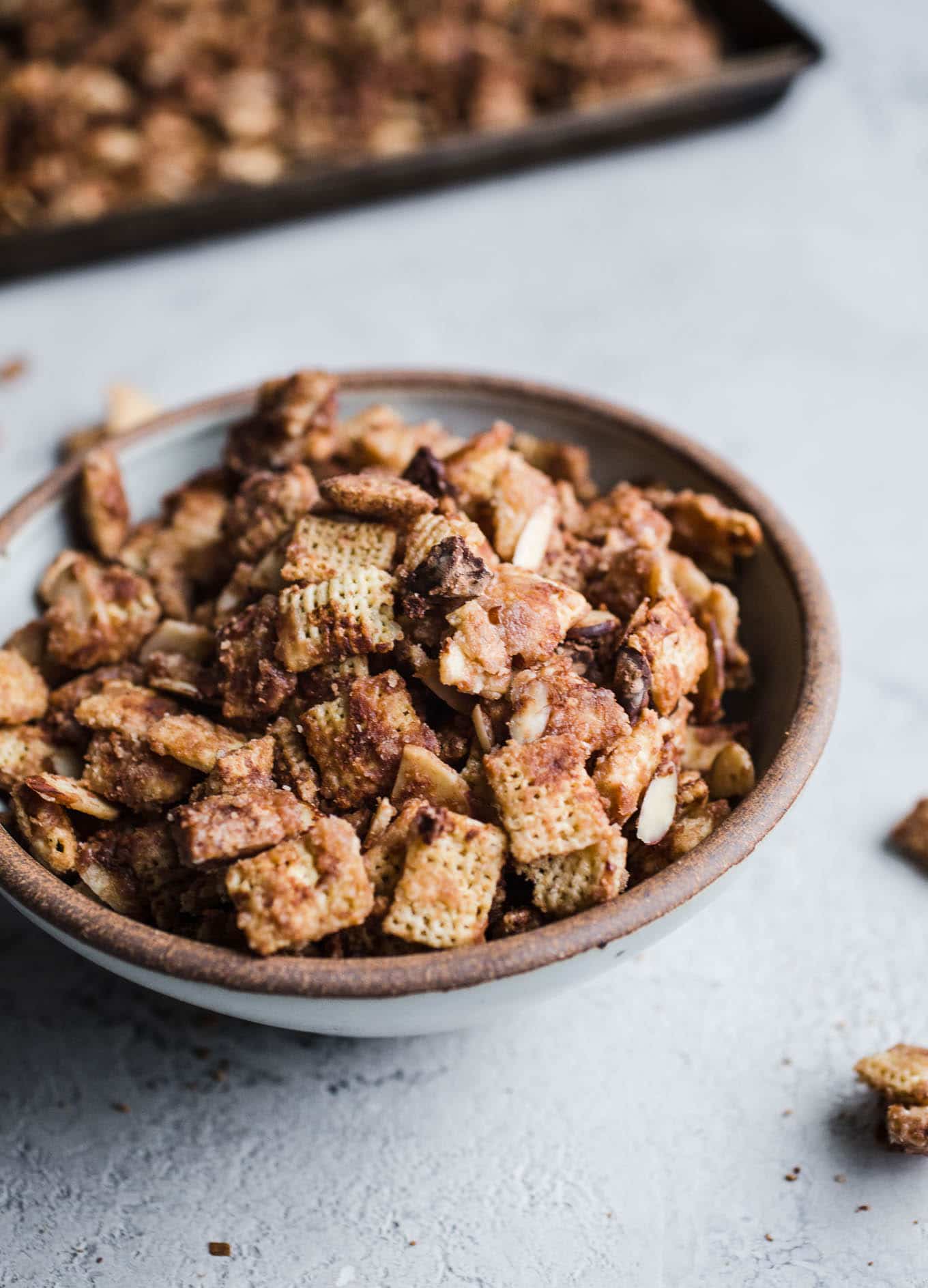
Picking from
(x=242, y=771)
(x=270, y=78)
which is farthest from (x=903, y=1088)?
(x=270, y=78)

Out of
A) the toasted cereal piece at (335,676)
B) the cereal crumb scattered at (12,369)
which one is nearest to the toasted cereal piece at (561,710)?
the toasted cereal piece at (335,676)

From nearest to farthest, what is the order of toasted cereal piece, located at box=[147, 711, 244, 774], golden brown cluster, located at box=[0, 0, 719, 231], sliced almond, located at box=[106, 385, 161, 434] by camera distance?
toasted cereal piece, located at box=[147, 711, 244, 774], sliced almond, located at box=[106, 385, 161, 434], golden brown cluster, located at box=[0, 0, 719, 231]

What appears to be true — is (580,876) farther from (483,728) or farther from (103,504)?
(103,504)

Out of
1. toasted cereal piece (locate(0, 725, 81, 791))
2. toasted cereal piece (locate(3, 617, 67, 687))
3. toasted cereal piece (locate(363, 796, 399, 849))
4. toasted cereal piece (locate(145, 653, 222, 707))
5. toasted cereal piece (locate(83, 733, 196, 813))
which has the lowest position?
toasted cereal piece (locate(0, 725, 81, 791))

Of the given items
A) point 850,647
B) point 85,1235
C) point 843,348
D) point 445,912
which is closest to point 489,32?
point 843,348

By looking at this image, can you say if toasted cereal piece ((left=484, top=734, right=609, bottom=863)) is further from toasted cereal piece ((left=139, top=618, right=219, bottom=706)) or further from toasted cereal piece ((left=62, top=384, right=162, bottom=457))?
toasted cereal piece ((left=62, top=384, right=162, bottom=457))

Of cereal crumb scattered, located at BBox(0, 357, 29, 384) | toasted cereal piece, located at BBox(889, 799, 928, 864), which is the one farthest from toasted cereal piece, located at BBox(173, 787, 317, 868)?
cereal crumb scattered, located at BBox(0, 357, 29, 384)

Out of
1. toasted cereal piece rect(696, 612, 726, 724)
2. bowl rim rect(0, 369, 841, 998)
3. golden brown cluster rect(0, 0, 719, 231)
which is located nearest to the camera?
bowl rim rect(0, 369, 841, 998)
